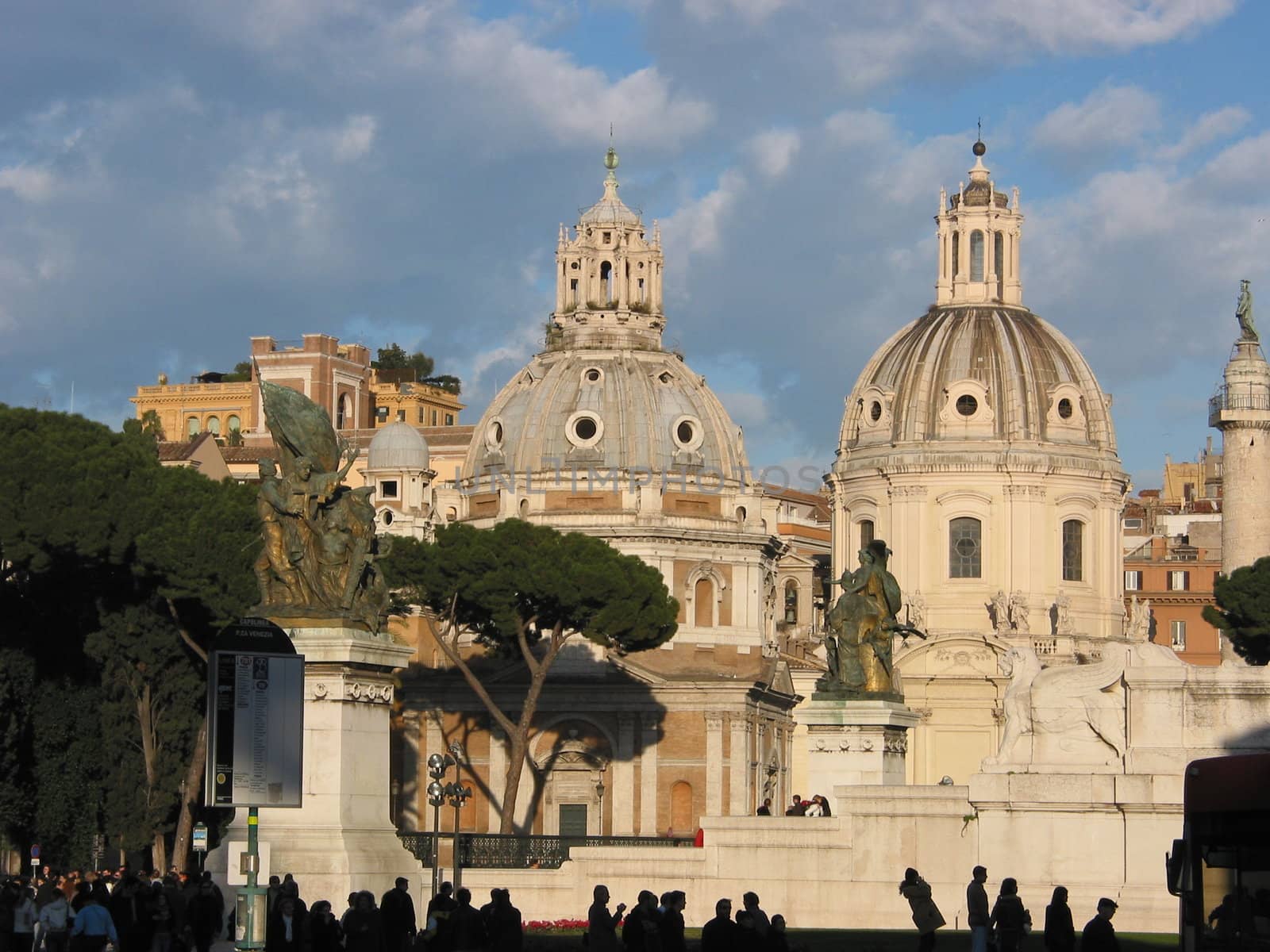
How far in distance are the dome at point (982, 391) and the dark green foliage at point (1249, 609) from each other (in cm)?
1542

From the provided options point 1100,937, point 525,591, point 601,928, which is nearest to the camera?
point 1100,937

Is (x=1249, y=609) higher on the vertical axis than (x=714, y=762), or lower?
higher

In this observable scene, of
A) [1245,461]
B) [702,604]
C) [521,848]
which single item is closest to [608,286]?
[702,604]

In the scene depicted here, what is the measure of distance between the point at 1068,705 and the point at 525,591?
40509 mm

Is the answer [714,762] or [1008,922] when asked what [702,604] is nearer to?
[714,762]

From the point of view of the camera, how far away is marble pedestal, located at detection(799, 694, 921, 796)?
39.2 m

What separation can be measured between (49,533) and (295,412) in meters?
27.3

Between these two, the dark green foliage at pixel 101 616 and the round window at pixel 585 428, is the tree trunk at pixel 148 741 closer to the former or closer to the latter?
the dark green foliage at pixel 101 616

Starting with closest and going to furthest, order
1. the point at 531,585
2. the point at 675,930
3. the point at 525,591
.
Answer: the point at 675,930, the point at 531,585, the point at 525,591

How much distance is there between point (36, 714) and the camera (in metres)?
61.7

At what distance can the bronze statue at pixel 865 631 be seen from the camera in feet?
130

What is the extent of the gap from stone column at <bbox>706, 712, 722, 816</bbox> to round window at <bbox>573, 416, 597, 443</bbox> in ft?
38.6

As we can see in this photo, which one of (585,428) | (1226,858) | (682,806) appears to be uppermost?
(585,428)

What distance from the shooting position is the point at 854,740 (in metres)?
39.5
